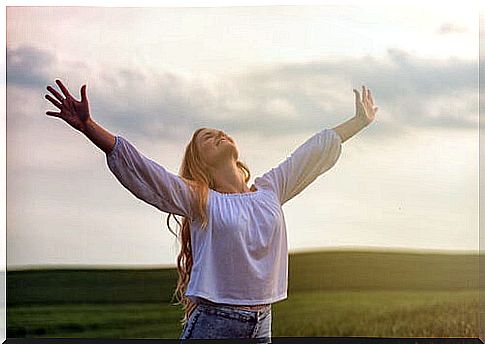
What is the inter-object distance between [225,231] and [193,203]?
230 mm

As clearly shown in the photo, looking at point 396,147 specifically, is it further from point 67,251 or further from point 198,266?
point 67,251

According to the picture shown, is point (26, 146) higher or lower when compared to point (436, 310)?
higher

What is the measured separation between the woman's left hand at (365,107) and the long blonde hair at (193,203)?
2.26 ft

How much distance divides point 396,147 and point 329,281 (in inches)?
32.5

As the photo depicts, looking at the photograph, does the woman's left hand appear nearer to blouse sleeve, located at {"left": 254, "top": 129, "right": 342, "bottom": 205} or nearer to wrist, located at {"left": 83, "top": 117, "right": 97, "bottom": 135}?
blouse sleeve, located at {"left": 254, "top": 129, "right": 342, "bottom": 205}

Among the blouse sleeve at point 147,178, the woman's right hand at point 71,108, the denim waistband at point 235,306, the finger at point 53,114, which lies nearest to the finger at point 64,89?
the woman's right hand at point 71,108

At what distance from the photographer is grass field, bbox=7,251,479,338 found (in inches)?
396

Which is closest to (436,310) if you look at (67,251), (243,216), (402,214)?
(402,214)

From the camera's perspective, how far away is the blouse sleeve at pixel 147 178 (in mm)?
9875

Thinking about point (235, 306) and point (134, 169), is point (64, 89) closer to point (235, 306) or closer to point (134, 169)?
point (134, 169)

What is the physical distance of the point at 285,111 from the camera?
10039mm

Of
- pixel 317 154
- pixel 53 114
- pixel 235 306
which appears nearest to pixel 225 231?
pixel 235 306

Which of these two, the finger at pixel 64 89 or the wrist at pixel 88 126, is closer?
the wrist at pixel 88 126

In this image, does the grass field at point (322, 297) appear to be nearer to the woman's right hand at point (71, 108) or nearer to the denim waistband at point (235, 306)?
the denim waistband at point (235, 306)
